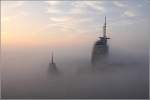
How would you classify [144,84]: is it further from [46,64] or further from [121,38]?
[46,64]

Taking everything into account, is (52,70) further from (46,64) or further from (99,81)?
(99,81)

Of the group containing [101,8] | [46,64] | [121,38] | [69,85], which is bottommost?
[69,85]

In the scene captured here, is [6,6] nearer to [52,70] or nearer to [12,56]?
[12,56]

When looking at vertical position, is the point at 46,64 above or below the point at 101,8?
below

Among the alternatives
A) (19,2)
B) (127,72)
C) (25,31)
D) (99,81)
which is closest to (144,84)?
(127,72)

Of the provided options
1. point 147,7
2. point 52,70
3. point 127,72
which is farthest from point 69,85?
point 147,7

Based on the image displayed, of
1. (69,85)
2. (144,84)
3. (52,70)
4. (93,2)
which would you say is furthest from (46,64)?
(144,84)

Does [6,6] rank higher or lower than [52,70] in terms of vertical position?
higher
